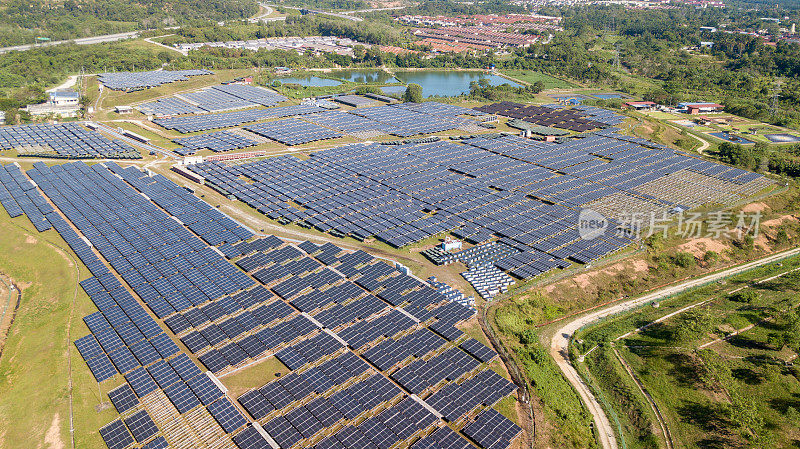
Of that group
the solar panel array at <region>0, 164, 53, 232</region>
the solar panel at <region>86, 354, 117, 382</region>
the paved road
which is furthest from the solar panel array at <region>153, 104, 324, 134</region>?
the paved road

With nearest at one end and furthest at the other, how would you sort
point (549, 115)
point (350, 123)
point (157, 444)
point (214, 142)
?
point (157, 444), point (214, 142), point (350, 123), point (549, 115)

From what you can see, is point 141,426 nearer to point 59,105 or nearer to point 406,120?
point 406,120

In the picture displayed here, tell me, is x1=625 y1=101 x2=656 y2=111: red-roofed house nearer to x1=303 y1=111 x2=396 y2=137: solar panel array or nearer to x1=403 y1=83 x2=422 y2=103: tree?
x1=403 y1=83 x2=422 y2=103: tree

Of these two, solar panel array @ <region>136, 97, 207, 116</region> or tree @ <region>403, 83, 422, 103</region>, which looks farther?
tree @ <region>403, 83, 422, 103</region>

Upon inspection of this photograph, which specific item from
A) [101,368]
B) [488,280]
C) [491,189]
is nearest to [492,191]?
[491,189]

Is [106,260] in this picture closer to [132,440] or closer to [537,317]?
[132,440]

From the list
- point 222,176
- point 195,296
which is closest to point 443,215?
point 195,296
